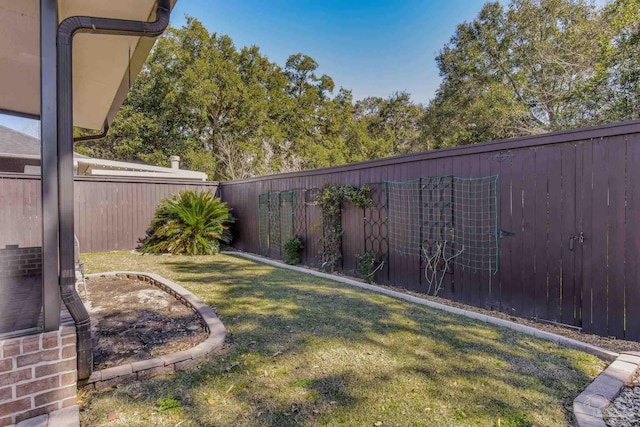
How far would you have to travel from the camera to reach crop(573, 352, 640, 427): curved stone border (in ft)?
5.66

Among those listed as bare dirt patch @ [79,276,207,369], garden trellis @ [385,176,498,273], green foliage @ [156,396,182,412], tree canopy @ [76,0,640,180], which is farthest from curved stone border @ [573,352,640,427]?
tree canopy @ [76,0,640,180]

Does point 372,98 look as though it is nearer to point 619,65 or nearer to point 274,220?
point 619,65

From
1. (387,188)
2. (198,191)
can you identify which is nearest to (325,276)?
(387,188)

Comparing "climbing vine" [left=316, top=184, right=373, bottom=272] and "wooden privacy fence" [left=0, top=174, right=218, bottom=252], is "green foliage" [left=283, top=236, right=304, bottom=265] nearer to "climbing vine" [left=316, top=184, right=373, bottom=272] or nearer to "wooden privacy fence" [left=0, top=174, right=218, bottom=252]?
"climbing vine" [left=316, top=184, right=373, bottom=272]

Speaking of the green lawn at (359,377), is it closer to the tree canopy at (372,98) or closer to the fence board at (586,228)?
the fence board at (586,228)

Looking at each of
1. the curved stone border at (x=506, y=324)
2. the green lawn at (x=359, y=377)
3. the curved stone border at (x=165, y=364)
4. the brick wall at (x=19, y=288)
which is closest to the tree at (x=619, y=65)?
the curved stone border at (x=506, y=324)

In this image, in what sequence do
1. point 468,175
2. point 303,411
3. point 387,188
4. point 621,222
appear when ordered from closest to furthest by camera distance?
1. point 303,411
2. point 621,222
3. point 468,175
4. point 387,188

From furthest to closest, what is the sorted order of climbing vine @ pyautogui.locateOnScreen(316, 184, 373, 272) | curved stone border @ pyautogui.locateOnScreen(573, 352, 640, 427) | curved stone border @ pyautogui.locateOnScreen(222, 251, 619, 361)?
climbing vine @ pyautogui.locateOnScreen(316, 184, 373, 272), curved stone border @ pyautogui.locateOnScreen(222, 251, 619, 361), curved stone border @ pyautogui.locateOnScreen(573, 352, 640, 427)

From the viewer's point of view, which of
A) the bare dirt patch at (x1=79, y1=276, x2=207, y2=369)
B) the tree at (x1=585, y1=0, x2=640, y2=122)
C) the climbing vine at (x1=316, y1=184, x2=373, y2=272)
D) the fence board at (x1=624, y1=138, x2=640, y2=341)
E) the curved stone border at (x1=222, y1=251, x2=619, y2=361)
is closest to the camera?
the bare dirt patch at (x1=79, y1=276, x2=207, y2=369)

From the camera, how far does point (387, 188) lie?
489 centimetres

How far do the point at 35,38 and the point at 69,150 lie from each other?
1124mm

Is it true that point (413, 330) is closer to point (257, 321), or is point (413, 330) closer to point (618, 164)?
point (257, 321)

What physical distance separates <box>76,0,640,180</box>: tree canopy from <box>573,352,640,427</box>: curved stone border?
809cm

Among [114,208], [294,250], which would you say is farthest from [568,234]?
[114,208]
